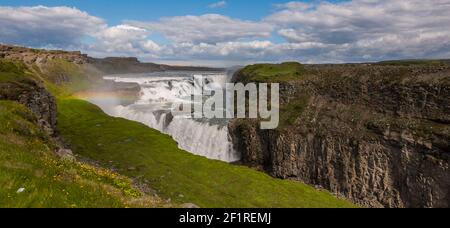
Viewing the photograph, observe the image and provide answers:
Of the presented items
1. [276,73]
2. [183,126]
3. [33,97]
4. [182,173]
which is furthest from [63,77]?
[182,173]

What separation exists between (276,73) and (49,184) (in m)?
79.5

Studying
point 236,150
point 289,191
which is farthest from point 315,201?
point 236,150

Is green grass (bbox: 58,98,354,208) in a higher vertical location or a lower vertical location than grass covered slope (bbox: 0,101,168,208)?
lower

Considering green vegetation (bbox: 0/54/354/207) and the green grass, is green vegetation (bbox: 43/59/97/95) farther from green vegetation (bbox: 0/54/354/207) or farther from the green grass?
the green grass

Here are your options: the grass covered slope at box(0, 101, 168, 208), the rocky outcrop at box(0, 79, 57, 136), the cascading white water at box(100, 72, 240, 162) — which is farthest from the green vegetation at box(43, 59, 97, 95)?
the grass covered slope at box(0, 101, 168, 208)

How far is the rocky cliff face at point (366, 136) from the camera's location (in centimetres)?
5819

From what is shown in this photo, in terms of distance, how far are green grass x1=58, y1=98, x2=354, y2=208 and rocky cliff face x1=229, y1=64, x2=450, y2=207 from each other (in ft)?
33.8

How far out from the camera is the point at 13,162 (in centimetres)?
2123

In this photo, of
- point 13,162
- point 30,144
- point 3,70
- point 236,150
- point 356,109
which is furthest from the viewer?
point 236,150

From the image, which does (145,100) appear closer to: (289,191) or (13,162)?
(289,191)

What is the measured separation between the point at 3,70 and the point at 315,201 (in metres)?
51.1

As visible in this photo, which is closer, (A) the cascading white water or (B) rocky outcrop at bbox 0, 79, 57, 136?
(B) rocky outcrop at bbox 0, 79, 57, 136

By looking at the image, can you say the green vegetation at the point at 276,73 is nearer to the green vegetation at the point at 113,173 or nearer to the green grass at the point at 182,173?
the green vegetation at the point at 113,173

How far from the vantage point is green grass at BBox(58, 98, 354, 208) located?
4912cm
